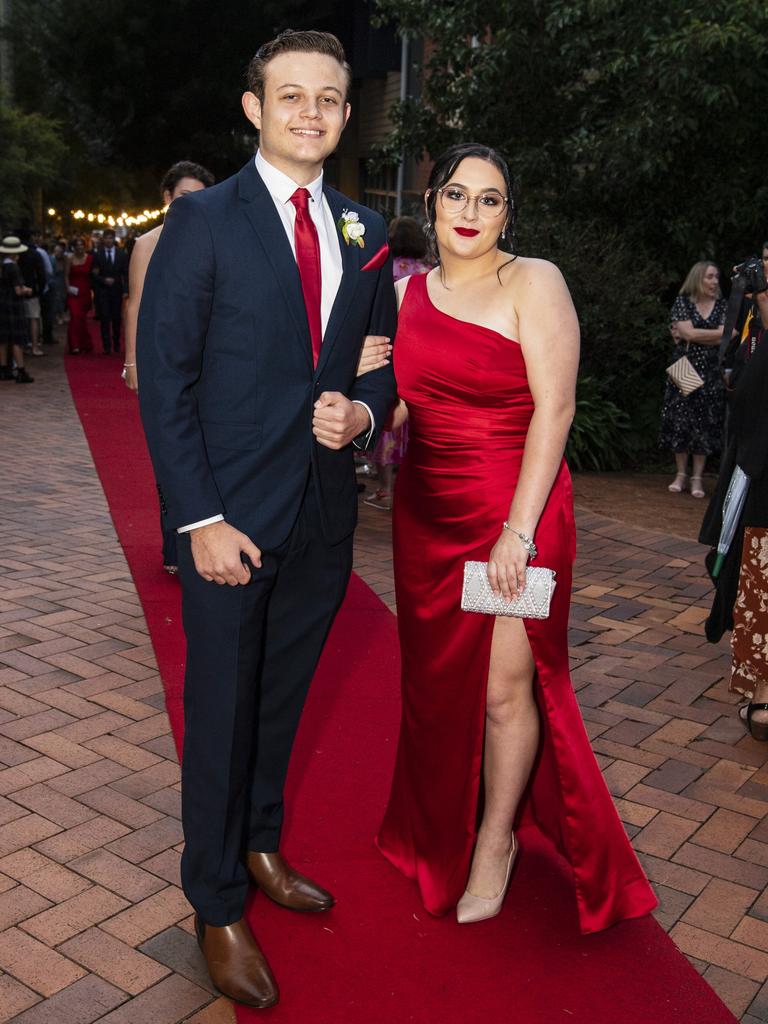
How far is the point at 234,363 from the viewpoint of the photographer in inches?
99.8

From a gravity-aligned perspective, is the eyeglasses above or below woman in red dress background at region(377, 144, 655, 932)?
above

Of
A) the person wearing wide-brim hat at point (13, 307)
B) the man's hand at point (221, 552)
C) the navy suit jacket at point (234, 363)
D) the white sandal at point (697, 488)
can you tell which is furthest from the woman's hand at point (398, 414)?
the person wearing wide-brim hat at point (13, 307)

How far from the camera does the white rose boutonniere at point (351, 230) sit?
2.76 meters

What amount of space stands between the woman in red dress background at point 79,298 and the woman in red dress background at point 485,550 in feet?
52.5

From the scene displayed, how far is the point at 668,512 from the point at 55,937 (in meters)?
6.89

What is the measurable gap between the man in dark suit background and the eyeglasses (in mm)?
15645

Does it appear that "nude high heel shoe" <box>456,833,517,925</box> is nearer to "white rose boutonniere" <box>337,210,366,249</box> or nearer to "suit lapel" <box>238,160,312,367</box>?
"suit lapel" <box>238,160,312,367</box>

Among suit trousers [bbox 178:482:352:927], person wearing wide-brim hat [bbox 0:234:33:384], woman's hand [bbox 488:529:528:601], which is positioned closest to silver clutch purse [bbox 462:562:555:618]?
woman's hand [bbox 488:529:528:601]

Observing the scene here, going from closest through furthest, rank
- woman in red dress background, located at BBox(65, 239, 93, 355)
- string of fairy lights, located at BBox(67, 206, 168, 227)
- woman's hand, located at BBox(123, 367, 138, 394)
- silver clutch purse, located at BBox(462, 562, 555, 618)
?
silver clutch purse, located at BBox(462, 562, 555, 618), woman's hand, located at BBox(123, 367, 138, 394), woman in red dress background, located at BBox(65, 239, 93, 355), string of fairy lights, located at BBox(67, 206, 168, 227)

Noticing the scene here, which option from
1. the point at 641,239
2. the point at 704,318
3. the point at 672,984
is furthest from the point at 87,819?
the point at 641,239

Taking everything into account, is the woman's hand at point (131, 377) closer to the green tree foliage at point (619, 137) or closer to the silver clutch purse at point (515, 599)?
the silver clutch purse at point (515, 599)

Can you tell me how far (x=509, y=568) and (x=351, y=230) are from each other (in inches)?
37.6

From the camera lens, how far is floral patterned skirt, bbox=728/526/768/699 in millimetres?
4438

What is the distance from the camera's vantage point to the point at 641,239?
12188 mm
